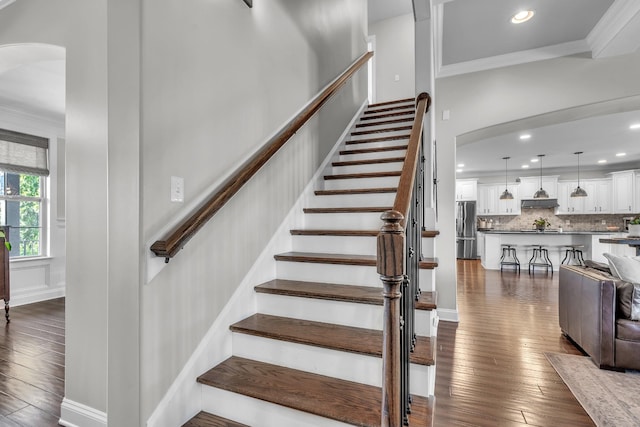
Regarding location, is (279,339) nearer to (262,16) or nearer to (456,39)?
(262,16)

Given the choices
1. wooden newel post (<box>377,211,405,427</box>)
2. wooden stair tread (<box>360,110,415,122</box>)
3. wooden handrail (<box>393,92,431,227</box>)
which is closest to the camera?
wooden newel post (<box>377,211,405,427</box>)

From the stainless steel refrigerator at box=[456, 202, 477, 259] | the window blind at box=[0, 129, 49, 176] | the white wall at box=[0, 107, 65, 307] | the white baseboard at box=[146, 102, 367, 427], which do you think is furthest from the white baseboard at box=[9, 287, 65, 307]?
the stainless steel refrigerator at box=[456, 202, 477, 259]

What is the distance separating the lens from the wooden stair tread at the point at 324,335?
1599mm

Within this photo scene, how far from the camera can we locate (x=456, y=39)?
355 centimetres

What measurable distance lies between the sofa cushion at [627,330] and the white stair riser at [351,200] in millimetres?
2155

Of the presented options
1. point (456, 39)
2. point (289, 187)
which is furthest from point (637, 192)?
point (289, 187)

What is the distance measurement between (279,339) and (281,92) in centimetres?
184

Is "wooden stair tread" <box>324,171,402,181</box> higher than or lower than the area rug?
higher

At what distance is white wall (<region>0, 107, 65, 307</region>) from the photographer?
4.75m

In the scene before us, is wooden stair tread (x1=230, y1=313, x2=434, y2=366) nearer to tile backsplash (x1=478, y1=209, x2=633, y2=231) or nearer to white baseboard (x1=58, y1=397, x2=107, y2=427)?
Result: white baseboard (x1=58, y1=397, x2=107, y2=427)

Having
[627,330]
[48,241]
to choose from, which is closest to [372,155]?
[627,330]

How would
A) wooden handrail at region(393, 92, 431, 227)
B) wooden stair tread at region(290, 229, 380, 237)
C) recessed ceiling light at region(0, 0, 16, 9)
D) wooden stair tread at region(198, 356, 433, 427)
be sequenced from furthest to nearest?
wooden stair tread at region(290, 229, 380, 237)
recessed ceiling light at region(0, 0, 16, 9)
wooden stair tread at region(198, 356, 433, 427)
wooden handrail at region(393, 92, 431, 227)

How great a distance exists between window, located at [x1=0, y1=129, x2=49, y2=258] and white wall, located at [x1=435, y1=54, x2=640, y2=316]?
19.6 feet

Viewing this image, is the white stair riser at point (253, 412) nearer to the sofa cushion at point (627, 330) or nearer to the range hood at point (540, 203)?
the sofa cushion at point (627, 330)
